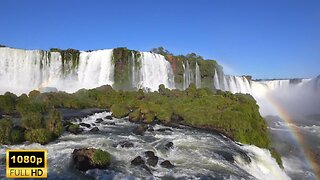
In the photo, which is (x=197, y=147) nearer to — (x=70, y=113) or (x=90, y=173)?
(x=90, y=173)

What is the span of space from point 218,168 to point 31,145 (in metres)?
8.16

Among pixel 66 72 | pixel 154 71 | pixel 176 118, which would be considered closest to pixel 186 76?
pixel 154 71

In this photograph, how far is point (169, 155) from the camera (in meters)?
15.8

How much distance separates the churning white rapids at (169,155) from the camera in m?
13.2

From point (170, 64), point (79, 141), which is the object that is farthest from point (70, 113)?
point (170, 64)

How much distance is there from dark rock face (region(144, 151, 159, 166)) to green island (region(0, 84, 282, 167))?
4913mm

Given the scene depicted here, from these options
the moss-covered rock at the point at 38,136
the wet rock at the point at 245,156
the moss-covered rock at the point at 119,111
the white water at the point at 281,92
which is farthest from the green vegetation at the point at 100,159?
the white water at the point at 281,92

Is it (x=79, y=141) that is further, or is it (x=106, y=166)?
(x=79, y=141)

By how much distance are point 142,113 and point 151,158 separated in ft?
34.7

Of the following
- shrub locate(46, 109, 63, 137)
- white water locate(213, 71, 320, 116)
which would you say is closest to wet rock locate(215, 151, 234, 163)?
shrub locate(46, 109, 63, 137)

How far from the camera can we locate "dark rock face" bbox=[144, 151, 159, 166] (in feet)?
46.7

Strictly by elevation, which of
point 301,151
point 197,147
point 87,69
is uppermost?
point 87,69

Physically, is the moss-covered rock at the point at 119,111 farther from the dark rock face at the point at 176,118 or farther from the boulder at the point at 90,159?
the boulder at the point at 90,159

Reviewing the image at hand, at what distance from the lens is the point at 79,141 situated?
56.4ft
